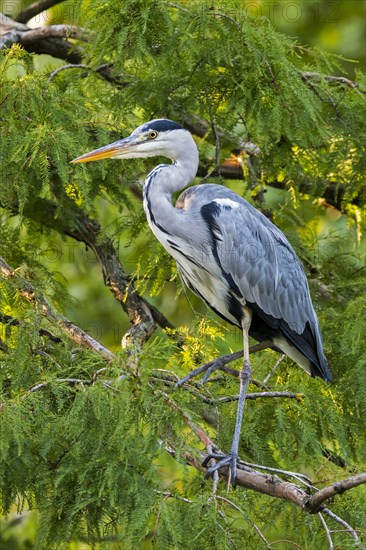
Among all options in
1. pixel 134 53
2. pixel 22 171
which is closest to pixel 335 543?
pixel 22 171

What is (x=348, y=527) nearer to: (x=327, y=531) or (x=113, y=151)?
(x=327, y=531)

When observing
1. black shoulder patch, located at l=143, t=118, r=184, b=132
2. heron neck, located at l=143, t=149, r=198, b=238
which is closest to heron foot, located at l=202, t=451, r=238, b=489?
heron neck, located at l=143, t=149, r=198, b=238

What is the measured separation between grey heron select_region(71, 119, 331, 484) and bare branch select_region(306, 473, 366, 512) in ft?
5.30

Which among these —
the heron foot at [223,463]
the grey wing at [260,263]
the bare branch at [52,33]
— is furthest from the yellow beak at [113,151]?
the heron foot at [223,463]

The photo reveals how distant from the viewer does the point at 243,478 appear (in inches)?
140

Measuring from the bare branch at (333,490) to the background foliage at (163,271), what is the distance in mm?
194

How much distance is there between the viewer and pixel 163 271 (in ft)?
17.8

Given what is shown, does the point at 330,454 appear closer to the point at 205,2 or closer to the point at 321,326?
the point at 321,326

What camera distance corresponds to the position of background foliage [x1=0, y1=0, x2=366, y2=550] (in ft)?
11.0

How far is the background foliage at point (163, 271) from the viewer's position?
336cm

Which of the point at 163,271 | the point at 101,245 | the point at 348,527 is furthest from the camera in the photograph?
the point at 101,245

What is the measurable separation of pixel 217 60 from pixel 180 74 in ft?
1.37

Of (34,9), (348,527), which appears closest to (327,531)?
(348,527)

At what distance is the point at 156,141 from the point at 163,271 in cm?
87
